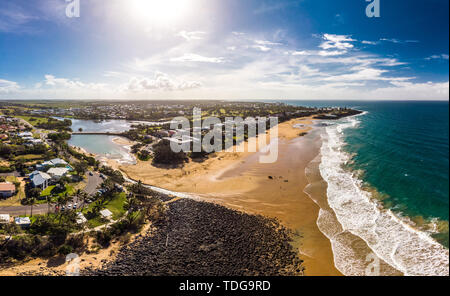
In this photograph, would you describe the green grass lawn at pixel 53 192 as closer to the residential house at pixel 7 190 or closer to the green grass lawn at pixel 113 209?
the residential house at pixel 7 190

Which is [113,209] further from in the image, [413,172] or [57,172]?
[413,172]

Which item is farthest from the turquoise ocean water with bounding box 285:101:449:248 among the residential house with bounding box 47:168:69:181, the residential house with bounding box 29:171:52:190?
the residential house with bounding box 47:168:69:181

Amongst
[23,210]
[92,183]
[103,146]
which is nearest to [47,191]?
[23,210]

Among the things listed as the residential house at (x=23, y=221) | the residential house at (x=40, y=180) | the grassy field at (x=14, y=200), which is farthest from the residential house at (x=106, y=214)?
the residential house at (x=40, y=180)

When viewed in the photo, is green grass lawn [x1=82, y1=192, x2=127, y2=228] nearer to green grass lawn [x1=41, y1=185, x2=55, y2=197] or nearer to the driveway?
the driveway

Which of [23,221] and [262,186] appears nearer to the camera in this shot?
[23,221]

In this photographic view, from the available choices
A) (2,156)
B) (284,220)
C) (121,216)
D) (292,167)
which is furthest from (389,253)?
(2,156)
